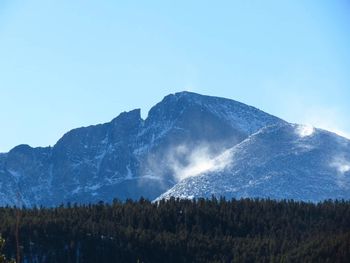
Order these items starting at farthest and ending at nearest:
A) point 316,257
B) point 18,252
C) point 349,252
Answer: point 316,257
point 349,252
point 18,252

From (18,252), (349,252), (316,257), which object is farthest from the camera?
(316,257)

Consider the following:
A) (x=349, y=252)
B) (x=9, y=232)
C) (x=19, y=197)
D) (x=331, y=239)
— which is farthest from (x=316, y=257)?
(x=19, y=197)

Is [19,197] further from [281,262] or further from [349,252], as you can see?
[281,262]

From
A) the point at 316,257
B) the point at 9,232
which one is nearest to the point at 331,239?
the point at 316,257

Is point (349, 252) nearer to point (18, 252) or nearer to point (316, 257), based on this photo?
point (316, 257)

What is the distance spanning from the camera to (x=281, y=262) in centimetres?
19638

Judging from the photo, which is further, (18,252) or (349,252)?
(349,252)

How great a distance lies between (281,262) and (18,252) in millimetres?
178503

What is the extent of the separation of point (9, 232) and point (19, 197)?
177 m

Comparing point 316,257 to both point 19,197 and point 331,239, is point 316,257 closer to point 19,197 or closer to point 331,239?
point 331,239

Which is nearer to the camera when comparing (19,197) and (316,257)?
(19,197)

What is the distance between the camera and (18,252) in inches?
851

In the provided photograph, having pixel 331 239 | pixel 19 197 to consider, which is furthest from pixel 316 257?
pixel 19 197

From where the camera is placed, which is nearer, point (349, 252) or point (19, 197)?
point (19, 197)
